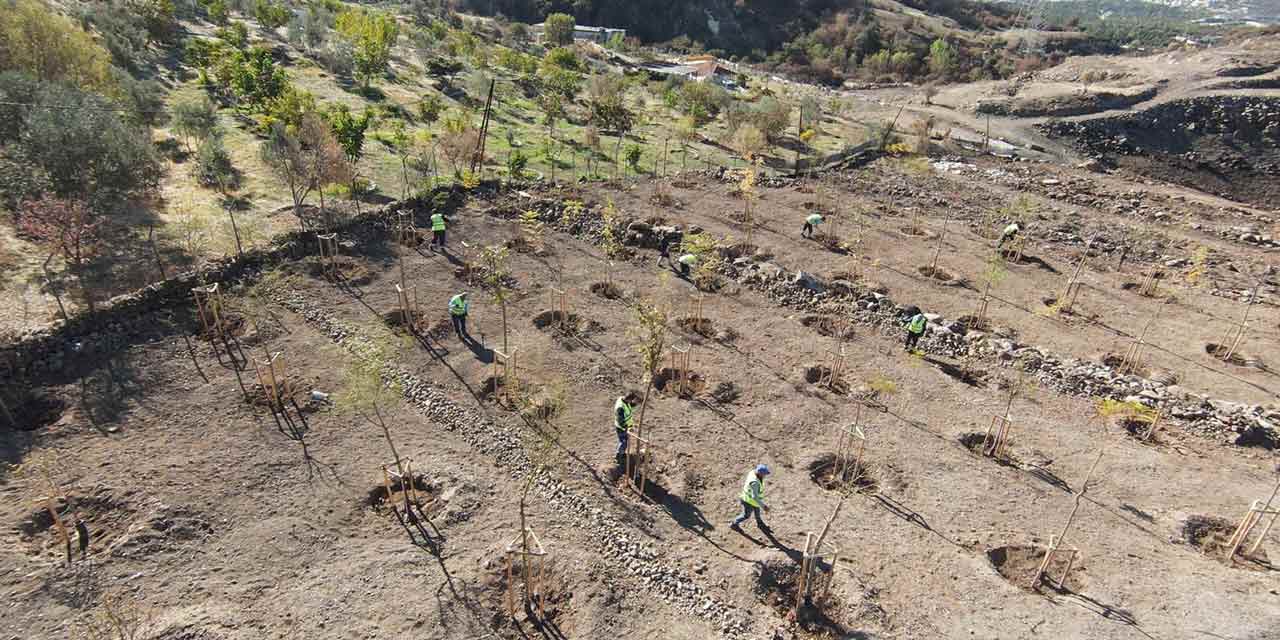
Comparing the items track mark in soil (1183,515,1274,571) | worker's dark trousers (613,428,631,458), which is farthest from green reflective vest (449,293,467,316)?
track mark in soil (1183,515,1274,571)

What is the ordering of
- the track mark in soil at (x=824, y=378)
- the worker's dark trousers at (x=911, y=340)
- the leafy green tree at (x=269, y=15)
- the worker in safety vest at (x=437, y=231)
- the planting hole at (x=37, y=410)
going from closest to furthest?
the planting hole at (x=37, y=410), the track mark in soil at (x=824, y=378), the worker's dark trousers at (x=911, y=340), the worker in safety vest at (x=437, y=231), the leafy green tree at (x=269, y=15)

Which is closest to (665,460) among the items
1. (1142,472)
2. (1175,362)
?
(1142,472)

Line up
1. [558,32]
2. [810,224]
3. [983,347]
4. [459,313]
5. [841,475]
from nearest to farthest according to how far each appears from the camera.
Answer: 1. [841,475]
2. [459,313]
3. [983,347]
4. [810,224]
5. [558,32]

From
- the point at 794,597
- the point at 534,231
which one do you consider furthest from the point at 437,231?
the point at 794,597

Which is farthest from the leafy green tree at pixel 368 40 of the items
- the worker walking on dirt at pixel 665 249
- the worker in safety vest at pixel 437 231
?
the worker walking on dirt at pixel 665 249

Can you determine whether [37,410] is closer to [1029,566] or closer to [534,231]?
[534,231]

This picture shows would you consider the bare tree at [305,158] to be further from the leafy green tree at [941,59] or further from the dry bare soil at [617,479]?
the leafy green tree at [941,59]

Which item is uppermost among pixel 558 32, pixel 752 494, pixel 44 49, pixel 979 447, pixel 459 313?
pixel 558 32
